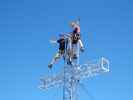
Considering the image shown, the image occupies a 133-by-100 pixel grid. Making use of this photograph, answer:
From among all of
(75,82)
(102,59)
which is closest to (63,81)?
(75,82)

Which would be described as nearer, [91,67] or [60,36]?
[91,67]

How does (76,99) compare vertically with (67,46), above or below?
below

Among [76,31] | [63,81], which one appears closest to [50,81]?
[63,81]

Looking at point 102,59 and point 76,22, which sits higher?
point 76,22

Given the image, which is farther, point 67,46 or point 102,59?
point 67,46

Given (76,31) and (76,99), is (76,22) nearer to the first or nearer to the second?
(76,31)

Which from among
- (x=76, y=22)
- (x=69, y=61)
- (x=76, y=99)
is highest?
(x=76, y=22)

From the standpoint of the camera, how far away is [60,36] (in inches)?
2766

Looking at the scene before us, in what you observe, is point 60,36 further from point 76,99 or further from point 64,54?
point 76,99

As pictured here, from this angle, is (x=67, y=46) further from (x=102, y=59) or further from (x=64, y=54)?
(x=102, y=59)

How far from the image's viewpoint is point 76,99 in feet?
218

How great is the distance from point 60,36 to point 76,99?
26.9 ft

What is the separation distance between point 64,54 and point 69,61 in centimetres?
140

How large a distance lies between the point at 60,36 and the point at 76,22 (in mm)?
2597
